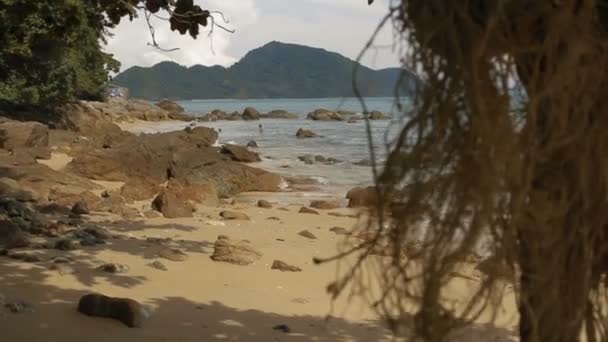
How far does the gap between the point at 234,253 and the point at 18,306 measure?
2.81 meters

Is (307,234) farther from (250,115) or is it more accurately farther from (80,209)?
(250,115)

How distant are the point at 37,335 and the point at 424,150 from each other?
12.0 ft

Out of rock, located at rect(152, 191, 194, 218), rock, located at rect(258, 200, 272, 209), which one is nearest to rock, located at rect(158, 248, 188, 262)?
rock, located at rect(152, 191, 194, 218)

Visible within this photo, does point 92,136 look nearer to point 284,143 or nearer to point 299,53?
point 284,143

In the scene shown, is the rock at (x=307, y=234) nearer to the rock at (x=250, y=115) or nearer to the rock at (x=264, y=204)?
the rock at (x=264, y=204)

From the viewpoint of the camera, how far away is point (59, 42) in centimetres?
2047

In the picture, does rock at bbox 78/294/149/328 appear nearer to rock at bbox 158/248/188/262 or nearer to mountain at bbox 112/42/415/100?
rock at bbox 158/248/188/262

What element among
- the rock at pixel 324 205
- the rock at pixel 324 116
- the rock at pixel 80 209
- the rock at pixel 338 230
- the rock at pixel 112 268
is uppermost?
the rock at pixel 324 116

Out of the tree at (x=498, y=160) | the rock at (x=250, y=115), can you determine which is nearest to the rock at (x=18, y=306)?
the tree at (x=498, y=160)

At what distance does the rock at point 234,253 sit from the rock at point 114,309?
2.33m

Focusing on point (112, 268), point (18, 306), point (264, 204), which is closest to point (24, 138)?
point (264, 204)

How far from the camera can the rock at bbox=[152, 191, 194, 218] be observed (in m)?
10.7

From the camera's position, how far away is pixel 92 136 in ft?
85.4

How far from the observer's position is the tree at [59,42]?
20.6 feet
